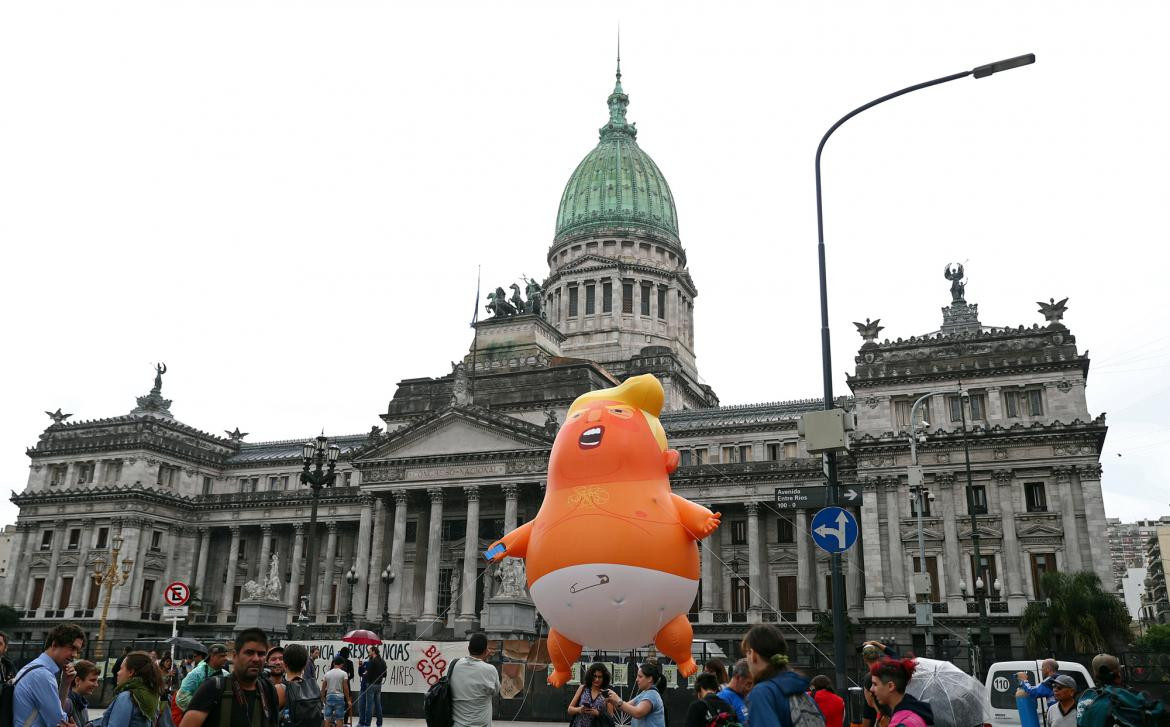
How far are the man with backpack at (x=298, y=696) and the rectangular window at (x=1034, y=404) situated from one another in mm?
50657

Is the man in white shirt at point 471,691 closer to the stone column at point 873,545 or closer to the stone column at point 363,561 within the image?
the stone column at point 873,545

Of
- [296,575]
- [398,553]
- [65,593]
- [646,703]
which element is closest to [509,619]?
[646,703]

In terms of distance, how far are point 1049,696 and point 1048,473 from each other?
38.7 metres

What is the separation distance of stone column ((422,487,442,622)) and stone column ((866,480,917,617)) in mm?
27377

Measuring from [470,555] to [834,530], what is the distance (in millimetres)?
47528

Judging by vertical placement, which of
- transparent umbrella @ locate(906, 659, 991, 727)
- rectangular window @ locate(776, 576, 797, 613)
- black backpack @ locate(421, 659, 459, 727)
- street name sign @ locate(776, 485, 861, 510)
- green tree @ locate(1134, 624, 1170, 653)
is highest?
rectangular window @ locate(776, 576, 797, 613)

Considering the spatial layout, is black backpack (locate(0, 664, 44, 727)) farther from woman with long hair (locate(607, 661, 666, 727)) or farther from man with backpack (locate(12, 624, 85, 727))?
woman with long hair (locate(607, 661, 666, 727))

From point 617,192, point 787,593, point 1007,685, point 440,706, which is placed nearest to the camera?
point 440,706

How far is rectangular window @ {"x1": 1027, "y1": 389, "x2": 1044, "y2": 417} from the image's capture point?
5269 centimetres

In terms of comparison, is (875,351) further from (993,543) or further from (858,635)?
(858,635)

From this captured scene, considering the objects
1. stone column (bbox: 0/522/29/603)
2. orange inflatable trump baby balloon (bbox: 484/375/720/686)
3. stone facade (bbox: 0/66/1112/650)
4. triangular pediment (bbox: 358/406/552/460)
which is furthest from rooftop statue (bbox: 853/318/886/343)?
stone column (bbox: 0/522/29/603)

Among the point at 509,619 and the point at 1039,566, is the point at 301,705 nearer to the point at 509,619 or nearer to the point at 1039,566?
the point at 509,619

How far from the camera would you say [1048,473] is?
170 ft

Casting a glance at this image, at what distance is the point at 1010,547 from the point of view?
5119 centimetres
